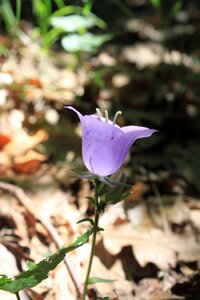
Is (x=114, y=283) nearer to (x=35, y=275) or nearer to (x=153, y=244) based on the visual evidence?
(x=153, y=244)

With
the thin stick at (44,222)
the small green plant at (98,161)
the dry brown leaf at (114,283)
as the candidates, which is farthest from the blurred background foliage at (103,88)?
the small green plant at (98,161)

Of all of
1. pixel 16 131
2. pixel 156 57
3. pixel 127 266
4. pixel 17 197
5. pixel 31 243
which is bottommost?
pixel 127 266

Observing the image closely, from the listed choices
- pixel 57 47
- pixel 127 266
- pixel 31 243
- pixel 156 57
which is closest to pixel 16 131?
pixel 31 243

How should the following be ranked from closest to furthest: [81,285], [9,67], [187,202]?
1. [81,285]
2. [187,202]
3. [9,67]

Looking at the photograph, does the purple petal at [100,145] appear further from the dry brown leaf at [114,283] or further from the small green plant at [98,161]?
the dry brown leaf at [114,283]

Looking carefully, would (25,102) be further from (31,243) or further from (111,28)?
(111,28)
